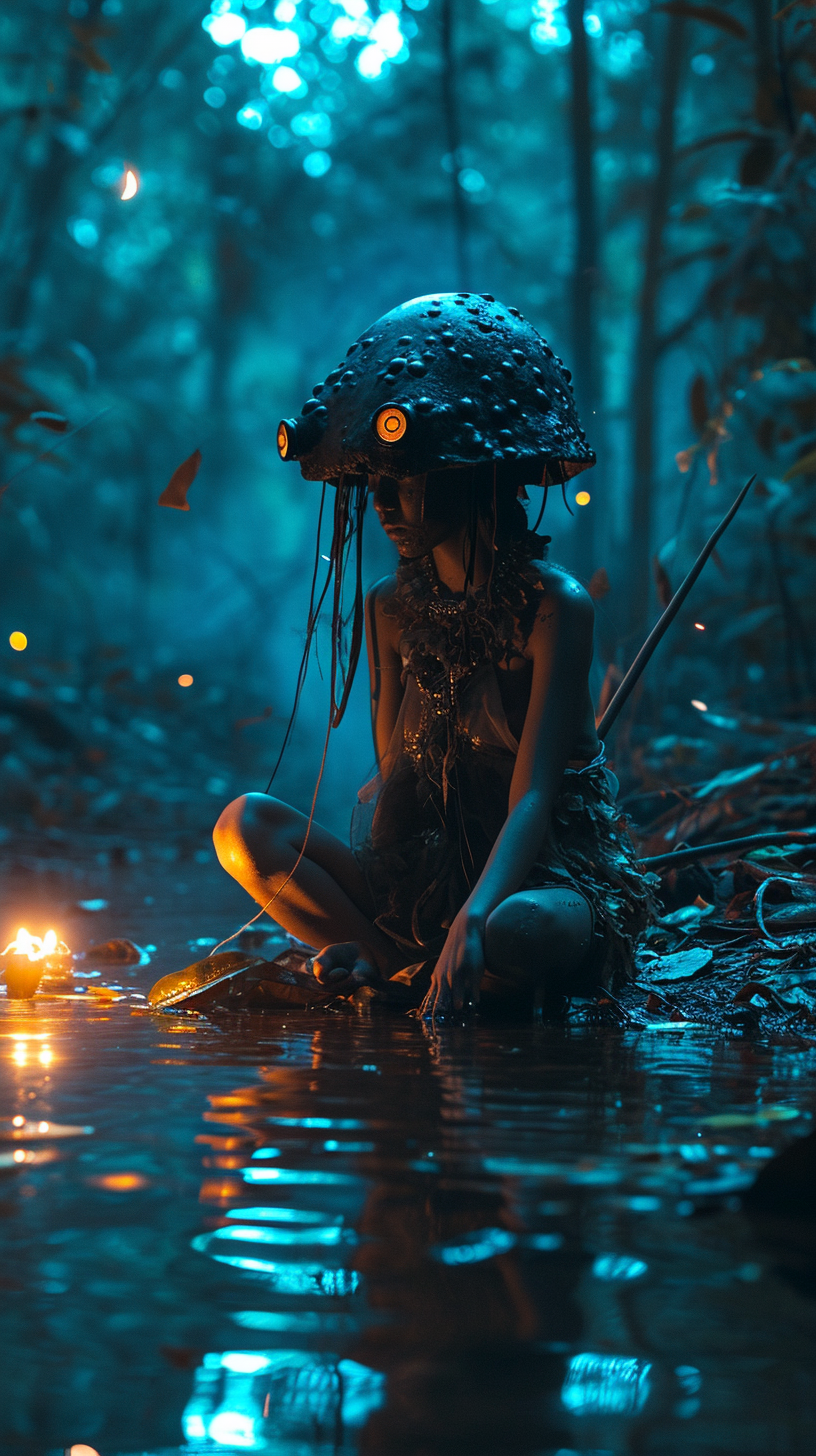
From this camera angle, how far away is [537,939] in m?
1.94

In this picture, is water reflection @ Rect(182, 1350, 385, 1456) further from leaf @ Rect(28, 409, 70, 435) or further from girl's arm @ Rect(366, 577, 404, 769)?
leaf @ Rect(28, 409, 70, 435)

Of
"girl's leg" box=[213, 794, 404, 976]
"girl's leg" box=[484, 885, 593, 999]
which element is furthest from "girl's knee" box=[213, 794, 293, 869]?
"girl's leg" box=[484, 885, 593, 999]

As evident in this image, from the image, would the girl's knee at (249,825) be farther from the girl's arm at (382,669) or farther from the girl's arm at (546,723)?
the girl's arm at (546,723)

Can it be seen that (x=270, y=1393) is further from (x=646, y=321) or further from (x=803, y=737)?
(x=646, y=321)

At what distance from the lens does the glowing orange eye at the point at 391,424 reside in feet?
6.02

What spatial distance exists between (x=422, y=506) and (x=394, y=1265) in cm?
139

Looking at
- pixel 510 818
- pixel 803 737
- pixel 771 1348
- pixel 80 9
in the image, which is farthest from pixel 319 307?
pixel 771 1348

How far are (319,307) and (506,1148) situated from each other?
15478mm

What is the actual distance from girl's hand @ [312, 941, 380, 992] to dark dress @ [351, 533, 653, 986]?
0.11 metres

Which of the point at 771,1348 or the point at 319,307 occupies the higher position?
the point at 319,307

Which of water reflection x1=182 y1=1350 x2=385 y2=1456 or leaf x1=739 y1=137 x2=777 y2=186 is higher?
leaf x1=739 y1=137 x2=777 y2=186

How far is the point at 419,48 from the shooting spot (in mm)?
13719

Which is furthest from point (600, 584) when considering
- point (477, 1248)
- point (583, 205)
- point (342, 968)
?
point (583, 205)

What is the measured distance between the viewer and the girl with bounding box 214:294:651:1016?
1918 mm
